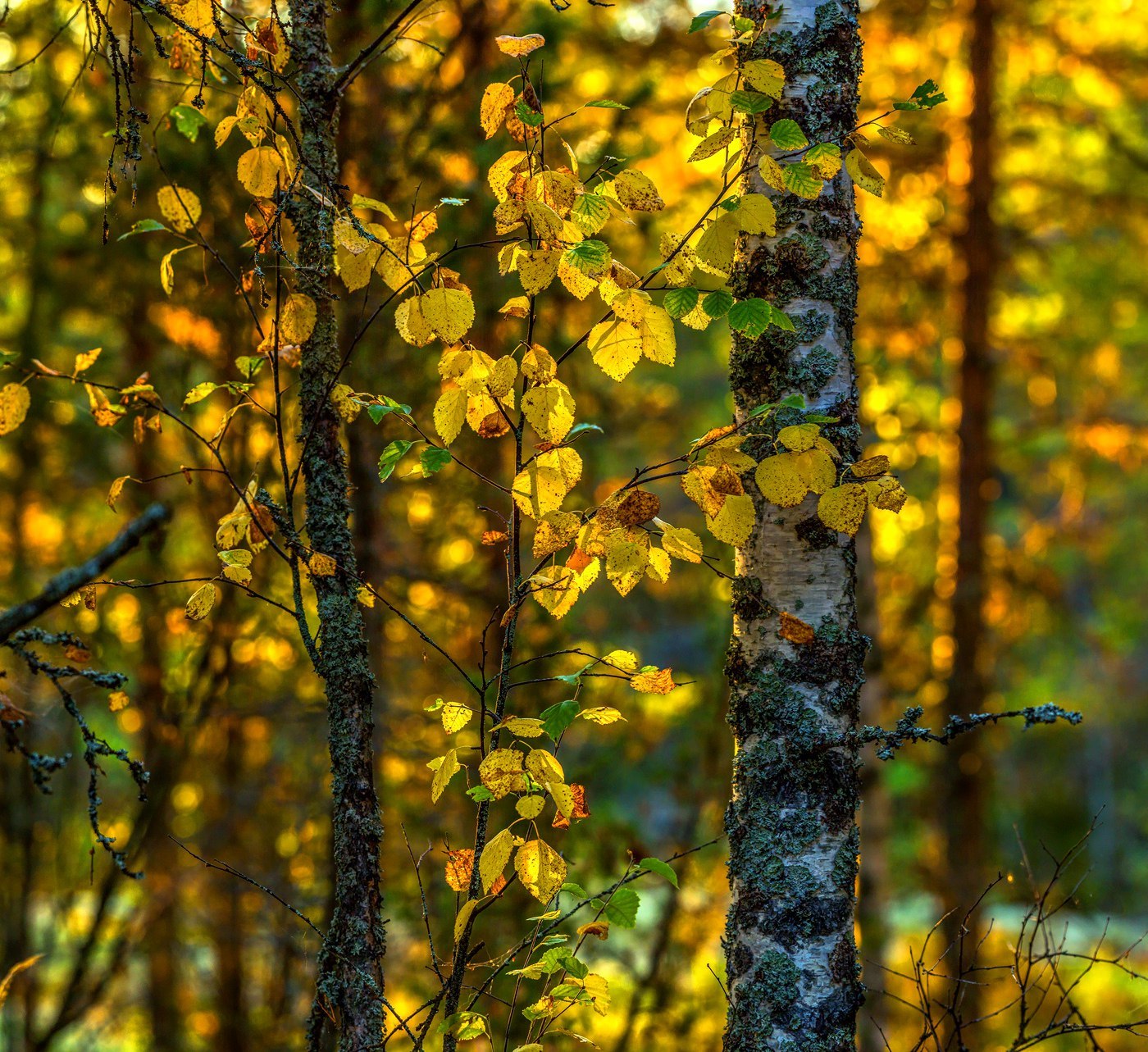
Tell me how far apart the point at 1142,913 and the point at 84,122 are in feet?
64.6

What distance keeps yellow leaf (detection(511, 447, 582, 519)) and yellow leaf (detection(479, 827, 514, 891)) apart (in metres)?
0.47

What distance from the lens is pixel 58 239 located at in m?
5.88

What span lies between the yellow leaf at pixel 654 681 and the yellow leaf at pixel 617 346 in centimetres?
51

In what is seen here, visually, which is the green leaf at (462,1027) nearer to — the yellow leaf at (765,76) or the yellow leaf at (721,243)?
the yellow leaf at (721,243)

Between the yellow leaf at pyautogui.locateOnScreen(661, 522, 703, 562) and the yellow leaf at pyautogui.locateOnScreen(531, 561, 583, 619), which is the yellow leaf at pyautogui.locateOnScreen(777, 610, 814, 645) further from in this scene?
the yellow leaf at pyautogui.locateOnScreen(531, 561, 583, 619)

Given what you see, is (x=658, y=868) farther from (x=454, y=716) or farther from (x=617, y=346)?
(x=617, y=346)

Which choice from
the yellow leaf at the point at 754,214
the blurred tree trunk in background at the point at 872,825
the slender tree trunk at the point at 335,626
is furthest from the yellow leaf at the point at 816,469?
the blurred tree trunk in background at the point at 872,825

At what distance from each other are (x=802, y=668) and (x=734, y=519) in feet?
1.21

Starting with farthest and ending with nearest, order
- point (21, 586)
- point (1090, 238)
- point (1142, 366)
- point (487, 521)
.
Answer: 1. point (1142, 366)
2. point (1090, 238)
3. point (21, 586)
4. point (487, 521)

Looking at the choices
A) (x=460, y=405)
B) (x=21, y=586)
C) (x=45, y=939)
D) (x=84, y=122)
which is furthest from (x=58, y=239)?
(x=460, y=405)

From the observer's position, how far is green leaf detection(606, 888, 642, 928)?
4.59 feet

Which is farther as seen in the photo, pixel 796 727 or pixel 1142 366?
pixel 1142 366

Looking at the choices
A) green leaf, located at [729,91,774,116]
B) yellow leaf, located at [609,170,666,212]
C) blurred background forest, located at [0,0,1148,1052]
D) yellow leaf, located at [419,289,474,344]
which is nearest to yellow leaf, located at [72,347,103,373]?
yellow leaf, located at [419,289,474,344]

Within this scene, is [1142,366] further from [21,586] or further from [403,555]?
[21,586]
